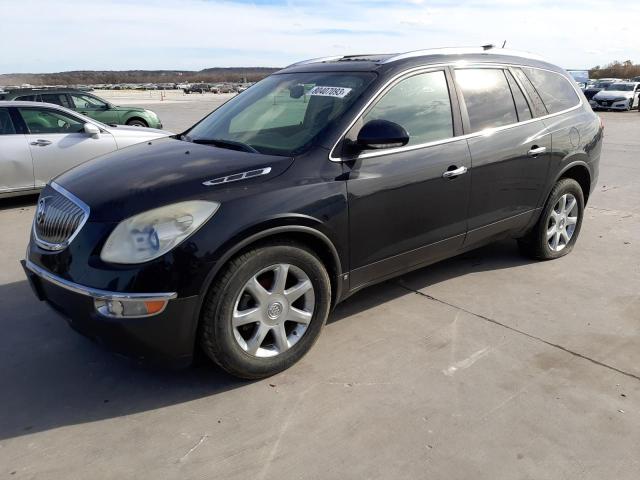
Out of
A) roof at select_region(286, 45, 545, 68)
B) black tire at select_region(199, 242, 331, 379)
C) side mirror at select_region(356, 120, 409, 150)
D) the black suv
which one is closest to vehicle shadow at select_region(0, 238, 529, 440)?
black tire at select_region(199, 242, 331, 379)

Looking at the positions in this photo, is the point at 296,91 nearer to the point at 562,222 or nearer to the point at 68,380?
the point at 68,380

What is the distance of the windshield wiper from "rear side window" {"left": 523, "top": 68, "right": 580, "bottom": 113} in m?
2.57

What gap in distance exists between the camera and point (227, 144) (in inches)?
144

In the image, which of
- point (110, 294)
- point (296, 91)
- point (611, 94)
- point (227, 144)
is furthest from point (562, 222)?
point (611, 94)

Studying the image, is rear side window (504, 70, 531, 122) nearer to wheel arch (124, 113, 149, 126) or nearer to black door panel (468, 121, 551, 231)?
black door panel (468, 121, 551, 231)

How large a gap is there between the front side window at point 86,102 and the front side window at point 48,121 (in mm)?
6602

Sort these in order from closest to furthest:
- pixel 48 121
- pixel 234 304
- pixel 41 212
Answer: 1. pixel 234 304
2. pixel 41 212
3. pixel 48 121

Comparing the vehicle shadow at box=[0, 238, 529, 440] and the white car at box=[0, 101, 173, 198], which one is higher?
the white car at box=[0, 101, 173, 198]

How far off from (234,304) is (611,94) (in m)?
31.0

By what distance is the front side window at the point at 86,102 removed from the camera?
13482 millimetres

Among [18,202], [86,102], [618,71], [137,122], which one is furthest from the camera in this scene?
[618,71]

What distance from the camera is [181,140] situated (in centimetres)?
406

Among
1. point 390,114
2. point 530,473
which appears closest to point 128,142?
point 390,114

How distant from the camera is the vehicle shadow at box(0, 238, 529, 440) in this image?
284 centimetres
